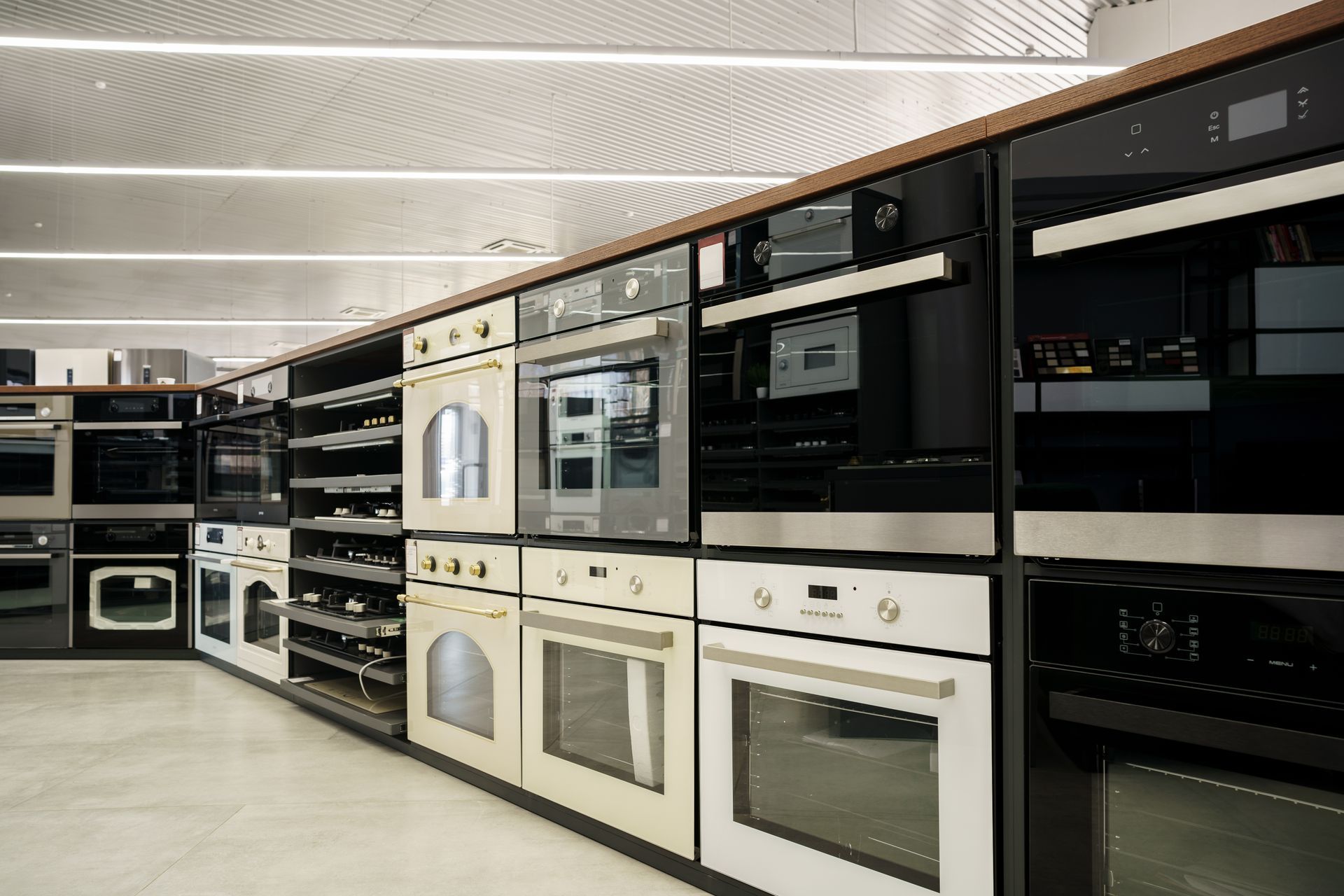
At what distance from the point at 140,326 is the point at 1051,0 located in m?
15.0

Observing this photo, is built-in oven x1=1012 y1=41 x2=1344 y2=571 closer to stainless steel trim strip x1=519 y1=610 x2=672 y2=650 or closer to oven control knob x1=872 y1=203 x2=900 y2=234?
oven control knob x1=872 y1=203 x2=900 y2=234

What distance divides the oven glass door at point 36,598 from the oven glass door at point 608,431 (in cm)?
446

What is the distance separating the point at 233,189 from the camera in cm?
Answer: 927

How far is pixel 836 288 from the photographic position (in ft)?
5.97

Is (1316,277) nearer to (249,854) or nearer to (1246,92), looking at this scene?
(1246,92)

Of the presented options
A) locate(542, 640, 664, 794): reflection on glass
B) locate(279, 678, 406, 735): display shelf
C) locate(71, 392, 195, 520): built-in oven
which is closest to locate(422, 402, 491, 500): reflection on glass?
locate(542, 640, 664, 794): reflection on glass

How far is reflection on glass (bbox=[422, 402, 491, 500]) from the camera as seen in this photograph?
3.02 meters

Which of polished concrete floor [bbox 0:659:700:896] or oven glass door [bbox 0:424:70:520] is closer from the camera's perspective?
polished concrete floor [bbox 0:659:700:896]

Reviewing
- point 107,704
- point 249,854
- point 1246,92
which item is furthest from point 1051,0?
point 107,704

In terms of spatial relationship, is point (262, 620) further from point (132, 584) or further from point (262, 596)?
point (132, 584)

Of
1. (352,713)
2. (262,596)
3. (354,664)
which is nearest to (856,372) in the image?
(354,664)

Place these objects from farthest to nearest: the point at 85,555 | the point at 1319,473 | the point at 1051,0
A: 1. the point at 1051,0
2. the point at 85,555
3. the point at 1319,473

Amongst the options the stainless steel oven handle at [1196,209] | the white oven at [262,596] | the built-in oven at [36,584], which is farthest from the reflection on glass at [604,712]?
the built-in oven at [36,584]

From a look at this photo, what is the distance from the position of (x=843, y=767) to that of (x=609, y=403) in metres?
1.18
